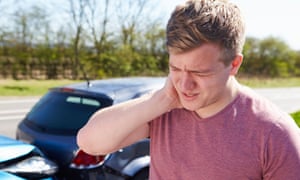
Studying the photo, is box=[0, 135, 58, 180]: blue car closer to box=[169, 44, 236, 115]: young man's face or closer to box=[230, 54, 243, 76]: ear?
box=[169, 44, 236, 115]: young man's face

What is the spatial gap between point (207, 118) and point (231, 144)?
13 centimetres

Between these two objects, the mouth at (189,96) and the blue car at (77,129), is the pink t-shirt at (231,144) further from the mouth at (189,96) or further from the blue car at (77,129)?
the blue car at (77,129)

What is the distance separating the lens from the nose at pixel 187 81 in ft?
4.18

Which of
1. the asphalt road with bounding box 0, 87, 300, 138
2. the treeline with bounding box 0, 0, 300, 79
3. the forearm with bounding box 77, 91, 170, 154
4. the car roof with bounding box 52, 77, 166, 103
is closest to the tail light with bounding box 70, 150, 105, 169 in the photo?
the car roof with bounding box 52, 77, 166, 103

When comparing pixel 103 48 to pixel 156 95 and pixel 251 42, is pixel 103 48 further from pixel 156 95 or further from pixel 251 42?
pixel 156 95

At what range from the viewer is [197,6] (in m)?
1.25

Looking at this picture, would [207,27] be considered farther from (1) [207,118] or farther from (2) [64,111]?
(2) [64,111]

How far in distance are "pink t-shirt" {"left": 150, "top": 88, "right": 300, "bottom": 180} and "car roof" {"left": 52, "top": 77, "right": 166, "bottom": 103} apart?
2229 millimetres

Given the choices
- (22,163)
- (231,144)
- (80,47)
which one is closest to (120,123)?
(231,144)

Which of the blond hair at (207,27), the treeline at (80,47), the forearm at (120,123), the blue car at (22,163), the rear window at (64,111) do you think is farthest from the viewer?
the treeline at (80,47)

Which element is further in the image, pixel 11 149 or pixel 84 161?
pixel 84 161

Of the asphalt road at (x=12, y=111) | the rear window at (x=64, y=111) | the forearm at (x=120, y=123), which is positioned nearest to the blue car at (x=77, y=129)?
the rear window at (x=64, y=111)

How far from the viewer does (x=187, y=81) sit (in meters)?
1.28

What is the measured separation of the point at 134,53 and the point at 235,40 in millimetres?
23799
